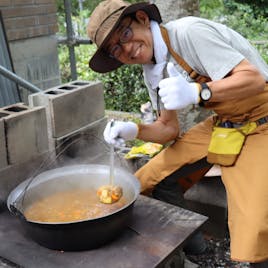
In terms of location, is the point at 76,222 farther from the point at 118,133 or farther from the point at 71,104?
the point at 71,104

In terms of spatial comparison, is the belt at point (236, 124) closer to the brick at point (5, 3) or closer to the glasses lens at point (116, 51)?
the glasses lens at point (116, 51)

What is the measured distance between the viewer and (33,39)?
568cm

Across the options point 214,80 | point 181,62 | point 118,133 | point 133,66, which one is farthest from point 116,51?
point 133,66

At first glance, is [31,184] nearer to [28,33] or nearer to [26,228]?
A: [26,228]

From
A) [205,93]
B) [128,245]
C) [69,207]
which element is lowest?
[128,245]

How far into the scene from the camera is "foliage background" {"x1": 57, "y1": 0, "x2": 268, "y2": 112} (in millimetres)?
7520

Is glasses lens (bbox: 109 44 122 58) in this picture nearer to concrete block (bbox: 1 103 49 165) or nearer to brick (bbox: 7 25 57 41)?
concrete block (bbox: 1 103 49 165)

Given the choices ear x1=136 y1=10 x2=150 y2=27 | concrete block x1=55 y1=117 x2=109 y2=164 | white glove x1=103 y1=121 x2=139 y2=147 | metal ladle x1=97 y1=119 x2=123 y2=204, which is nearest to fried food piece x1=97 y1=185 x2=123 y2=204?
metal ladle x1=97 y1=119 x2=123 y2=204

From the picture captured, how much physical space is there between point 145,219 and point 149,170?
68 cm

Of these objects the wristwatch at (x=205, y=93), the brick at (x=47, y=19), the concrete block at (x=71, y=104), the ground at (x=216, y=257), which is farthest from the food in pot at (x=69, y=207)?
the brick at (x=47, y=19)

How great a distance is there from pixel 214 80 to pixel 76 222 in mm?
1288

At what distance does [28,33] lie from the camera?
18.2ft

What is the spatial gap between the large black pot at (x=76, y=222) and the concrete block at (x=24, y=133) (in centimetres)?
33

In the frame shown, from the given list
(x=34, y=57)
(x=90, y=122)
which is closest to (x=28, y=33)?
(x=34, y=57)
